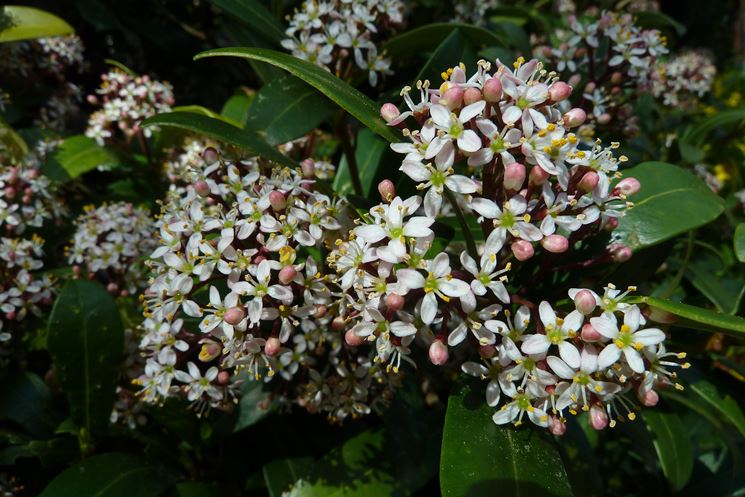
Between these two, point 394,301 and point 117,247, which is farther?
point 117,247

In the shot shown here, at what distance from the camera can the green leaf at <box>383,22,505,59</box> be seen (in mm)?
1921

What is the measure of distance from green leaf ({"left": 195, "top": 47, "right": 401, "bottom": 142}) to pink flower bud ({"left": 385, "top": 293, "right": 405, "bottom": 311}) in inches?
14.5

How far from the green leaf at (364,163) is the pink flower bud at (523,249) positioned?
946 mm

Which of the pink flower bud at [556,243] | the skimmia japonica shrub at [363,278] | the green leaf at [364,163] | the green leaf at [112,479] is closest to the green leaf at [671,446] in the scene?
the skimmia japonica shrub at [363,278]

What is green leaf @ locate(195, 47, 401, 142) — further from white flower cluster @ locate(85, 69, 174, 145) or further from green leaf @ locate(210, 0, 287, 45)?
white flower cluster @ locate(85, 69, 174, 145)

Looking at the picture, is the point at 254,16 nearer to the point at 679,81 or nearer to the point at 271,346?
the point at 271,346

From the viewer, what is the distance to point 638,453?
2105 millimetres

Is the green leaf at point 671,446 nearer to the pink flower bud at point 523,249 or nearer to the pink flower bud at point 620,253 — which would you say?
the pink flower bud at point 620,253

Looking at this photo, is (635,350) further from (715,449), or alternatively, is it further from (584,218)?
(715,449)

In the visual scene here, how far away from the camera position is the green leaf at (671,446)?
1801 millimetres

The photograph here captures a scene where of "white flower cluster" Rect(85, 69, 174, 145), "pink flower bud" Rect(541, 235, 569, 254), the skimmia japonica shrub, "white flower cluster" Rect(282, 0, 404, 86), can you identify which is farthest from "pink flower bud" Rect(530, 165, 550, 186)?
"white flower cluster" Rect(85, 69, 174, 145)

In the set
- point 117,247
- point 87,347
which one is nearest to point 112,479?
point 87,347

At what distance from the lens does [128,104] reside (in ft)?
7.53

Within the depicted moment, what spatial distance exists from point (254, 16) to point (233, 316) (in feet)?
3.79
